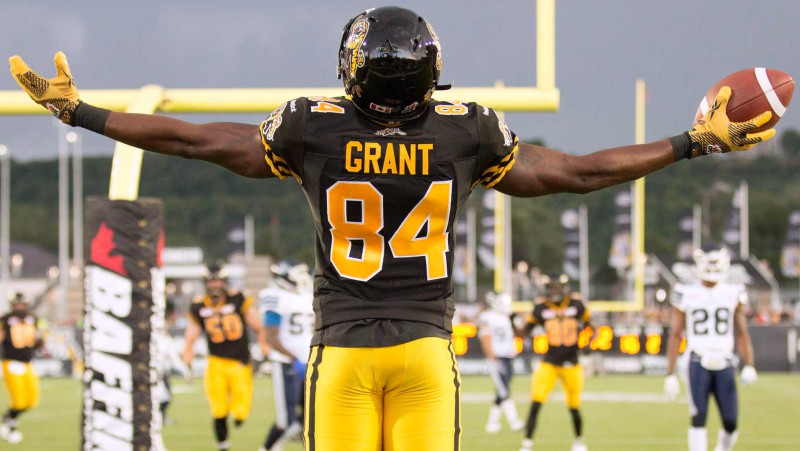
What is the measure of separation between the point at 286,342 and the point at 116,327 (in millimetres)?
4162

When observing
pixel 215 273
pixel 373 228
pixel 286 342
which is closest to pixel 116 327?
pixel 373 228

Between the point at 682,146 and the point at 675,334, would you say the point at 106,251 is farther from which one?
the point at 675,334

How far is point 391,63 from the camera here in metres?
3.31

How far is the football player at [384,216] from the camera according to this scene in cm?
332

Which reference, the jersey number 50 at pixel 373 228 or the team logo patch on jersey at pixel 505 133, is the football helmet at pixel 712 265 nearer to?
the team logo patch on jersey at pixel 505 133

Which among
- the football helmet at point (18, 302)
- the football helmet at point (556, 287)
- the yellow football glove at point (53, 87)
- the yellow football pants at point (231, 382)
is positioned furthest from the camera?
the football helmet at point (18, 302)

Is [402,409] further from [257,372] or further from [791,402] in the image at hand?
[257,372]

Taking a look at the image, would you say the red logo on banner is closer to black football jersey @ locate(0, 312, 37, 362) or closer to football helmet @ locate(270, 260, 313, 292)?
football helmet @ locate(270, 260, 313, 292)

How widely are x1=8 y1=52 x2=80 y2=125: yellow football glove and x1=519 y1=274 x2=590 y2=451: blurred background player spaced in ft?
26.3

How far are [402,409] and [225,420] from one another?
24.7 feet

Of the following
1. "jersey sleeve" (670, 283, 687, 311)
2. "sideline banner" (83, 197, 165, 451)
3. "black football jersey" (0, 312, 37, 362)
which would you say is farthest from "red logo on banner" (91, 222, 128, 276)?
"black football jersey" (0, 312, 37, 362)

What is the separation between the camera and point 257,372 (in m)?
26.1

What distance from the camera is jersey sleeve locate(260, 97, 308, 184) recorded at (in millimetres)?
3350

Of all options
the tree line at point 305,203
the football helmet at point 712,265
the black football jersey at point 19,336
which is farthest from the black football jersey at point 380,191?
the tree line at point 305,203
